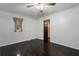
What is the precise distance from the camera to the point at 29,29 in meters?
4.74

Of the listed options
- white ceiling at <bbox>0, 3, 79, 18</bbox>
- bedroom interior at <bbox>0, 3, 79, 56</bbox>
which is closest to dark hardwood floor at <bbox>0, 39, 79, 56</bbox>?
bedroom interior at <bbox>0, 3, 79, 56</bbox>

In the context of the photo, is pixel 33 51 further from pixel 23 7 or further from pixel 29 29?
pixel 29 29

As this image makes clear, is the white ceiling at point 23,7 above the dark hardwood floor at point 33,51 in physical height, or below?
above

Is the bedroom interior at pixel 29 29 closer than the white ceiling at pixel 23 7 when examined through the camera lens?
No

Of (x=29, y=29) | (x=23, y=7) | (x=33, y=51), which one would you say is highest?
(x=23, y=7)

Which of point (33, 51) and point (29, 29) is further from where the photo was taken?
point (29, 29)

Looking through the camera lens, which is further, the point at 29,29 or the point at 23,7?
the point at 29,29

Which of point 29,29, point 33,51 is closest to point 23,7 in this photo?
point 33,51

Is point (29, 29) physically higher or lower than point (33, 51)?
higher

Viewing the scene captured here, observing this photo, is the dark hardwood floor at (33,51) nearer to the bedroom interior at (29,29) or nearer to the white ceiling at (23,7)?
the bedroom interior at (29,29)

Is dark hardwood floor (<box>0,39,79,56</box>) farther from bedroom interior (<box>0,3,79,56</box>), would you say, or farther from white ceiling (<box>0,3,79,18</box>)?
white ceiling (<box>0,3,79,18</box>)

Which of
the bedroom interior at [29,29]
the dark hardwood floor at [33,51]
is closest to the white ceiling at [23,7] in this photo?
the bedroom interior at [29,29]

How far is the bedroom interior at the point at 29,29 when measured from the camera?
116 inches

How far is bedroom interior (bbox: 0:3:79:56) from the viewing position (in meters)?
2.96
